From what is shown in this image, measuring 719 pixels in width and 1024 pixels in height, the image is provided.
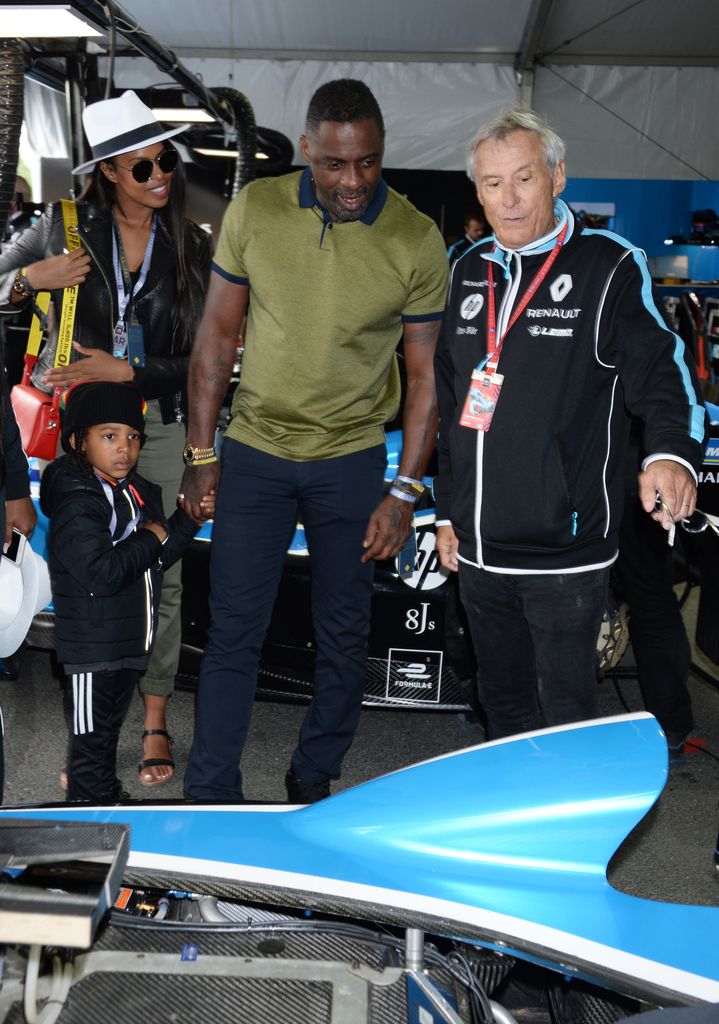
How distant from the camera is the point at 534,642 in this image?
2301 mm

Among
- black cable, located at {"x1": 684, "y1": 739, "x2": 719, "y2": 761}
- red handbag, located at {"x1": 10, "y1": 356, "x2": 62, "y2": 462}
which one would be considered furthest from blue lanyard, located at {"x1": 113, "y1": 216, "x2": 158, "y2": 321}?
black cable, located at {"x1": 684, "y1": 739, "x2": 719, "y2": 761}

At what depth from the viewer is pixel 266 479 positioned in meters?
2.65

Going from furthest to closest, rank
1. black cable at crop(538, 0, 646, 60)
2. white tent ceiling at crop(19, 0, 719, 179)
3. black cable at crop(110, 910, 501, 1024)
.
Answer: white tent ceiling at crop(19, 0, 719, 179)
black cable at crop(538, 0, 646, 60)
black cable at crop(110, 910, 501, 1024)

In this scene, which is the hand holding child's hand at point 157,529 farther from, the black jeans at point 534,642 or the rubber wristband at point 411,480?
the black jeans at point 534,642

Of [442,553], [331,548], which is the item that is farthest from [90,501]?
[442,553]

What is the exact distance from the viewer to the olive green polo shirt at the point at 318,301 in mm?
2516

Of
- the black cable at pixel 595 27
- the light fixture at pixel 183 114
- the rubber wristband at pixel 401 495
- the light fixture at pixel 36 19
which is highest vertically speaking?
the black cable at pixel 595 27

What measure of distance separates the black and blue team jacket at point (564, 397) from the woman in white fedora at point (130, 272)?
1081mm

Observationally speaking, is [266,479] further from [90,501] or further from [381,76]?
[381,76]

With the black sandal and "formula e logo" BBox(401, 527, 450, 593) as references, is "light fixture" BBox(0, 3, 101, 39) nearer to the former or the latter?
"formula e logo" BBox(401, 527, 450, 593)

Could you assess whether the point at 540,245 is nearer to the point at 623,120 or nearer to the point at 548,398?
the point at 548,398

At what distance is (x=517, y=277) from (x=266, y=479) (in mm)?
848

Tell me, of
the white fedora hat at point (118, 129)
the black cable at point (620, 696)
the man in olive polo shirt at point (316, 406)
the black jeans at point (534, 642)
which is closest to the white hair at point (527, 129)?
the man in olive polo shirt at point (316, 406)

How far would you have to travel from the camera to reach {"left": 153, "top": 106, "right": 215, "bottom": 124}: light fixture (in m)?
8.38
